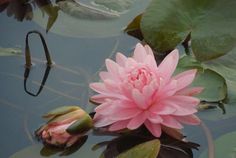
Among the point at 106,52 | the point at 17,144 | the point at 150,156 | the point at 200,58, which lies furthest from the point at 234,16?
the point at 17,144

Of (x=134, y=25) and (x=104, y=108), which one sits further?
(x=134, y=25)

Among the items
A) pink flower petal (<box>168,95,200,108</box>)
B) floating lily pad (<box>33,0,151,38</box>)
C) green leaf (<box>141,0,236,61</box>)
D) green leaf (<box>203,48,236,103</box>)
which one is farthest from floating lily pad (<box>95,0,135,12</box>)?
pink flower petal (<box>168,95,200,108</box>)

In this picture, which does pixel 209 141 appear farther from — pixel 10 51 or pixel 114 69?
pixel 10 51

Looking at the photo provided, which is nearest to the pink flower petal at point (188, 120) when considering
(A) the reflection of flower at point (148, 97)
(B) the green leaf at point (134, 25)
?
A: (A) the reflection of flower at point (148, 97)

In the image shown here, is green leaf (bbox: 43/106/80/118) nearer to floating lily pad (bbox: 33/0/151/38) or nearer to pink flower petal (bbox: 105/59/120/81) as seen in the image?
pink flower petal (bbox: 105/59/120/81)

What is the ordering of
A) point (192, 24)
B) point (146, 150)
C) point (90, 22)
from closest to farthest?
point (146, 150) → point (192, 24) → point (90, 22)

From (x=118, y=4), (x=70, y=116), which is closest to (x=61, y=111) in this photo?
(x=70, y=116)
